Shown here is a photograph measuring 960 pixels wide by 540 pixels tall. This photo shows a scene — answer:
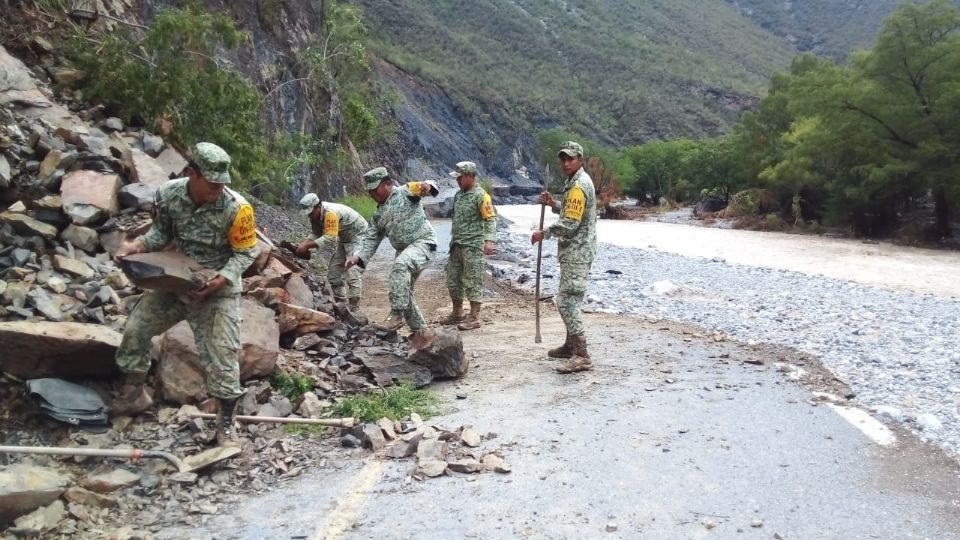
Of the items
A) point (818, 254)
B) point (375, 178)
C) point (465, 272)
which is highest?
point (375, 178)

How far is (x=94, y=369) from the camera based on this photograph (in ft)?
15.2

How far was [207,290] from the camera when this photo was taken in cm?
420

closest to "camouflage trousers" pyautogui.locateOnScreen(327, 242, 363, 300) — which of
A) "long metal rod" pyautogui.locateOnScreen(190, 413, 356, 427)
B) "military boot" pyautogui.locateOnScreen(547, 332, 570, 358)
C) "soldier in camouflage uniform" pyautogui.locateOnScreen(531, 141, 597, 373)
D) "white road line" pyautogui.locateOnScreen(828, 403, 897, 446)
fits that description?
"military boot" pyautogui.locateOnScreen(547, 332, 570, 358)

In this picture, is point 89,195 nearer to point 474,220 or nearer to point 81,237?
point 81,237

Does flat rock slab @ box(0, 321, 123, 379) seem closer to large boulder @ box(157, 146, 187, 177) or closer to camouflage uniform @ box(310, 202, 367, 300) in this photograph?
camouflage uniform @ box(310, 202, 367, 300)

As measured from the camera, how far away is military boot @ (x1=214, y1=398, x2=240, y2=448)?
14.4 ft

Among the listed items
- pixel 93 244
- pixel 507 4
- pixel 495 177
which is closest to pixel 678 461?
pixel 93 244

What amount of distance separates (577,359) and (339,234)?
3.29 meters

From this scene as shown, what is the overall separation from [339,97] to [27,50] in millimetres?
19686

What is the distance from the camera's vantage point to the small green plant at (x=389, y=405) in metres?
5.06

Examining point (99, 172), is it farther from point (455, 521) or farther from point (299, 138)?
point (299, 138)

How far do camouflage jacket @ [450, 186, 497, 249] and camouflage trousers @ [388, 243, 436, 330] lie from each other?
1.10 m

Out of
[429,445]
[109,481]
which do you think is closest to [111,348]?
[109,481]

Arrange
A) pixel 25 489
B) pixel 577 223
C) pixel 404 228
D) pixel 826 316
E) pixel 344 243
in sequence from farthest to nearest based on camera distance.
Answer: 1. pixel 826 316
2. pixel 344 243
3. pixel 404 228
4. pixel 577 223
5. pixel 25 489
